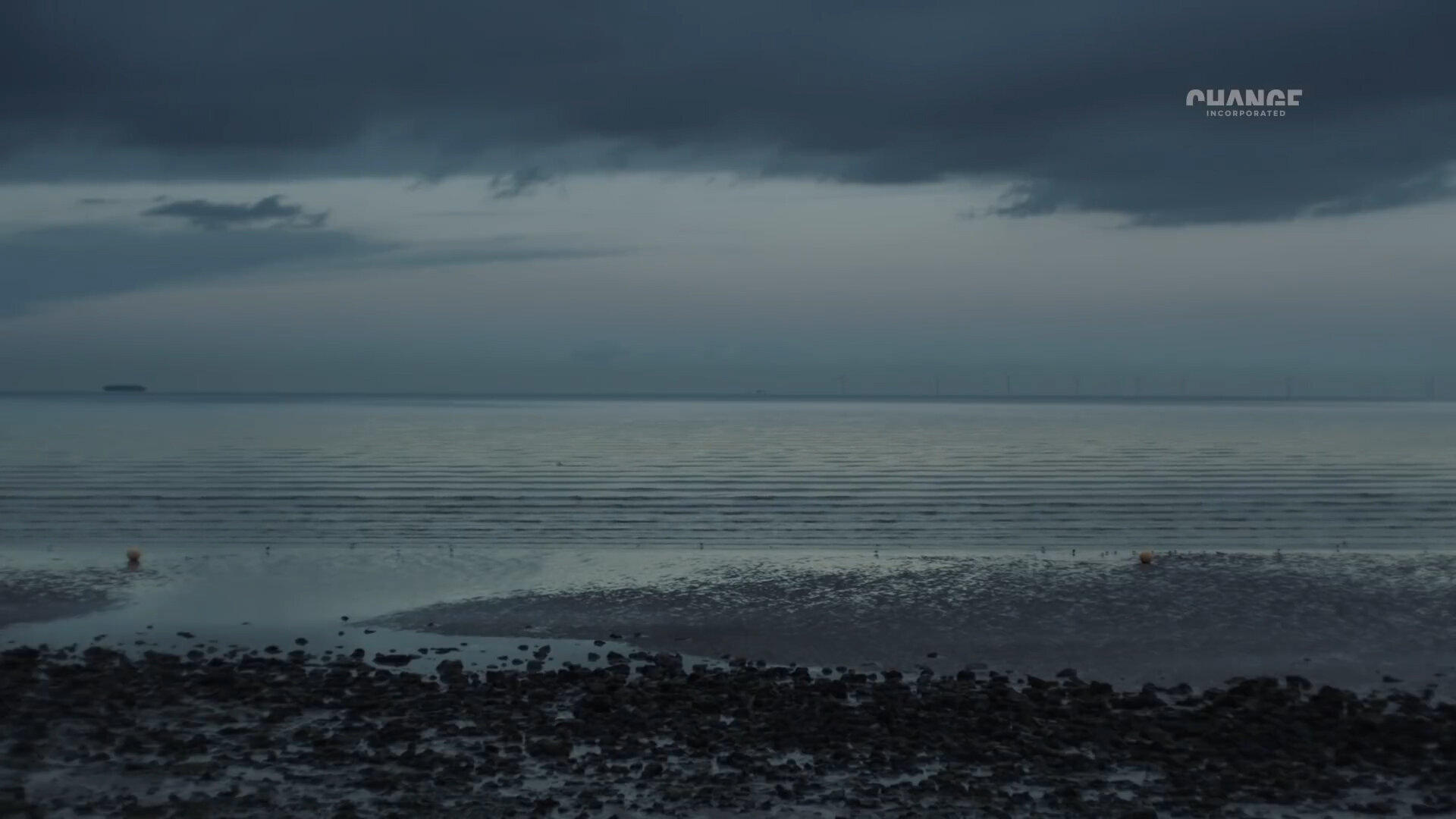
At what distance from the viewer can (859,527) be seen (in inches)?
1425

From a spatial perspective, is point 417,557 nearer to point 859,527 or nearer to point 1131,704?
point 859,527

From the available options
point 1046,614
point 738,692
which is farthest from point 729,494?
point 738,692

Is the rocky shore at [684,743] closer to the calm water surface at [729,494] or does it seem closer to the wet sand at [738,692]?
the wet sand at [738,692]

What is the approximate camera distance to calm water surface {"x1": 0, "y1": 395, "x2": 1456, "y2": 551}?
33969mm

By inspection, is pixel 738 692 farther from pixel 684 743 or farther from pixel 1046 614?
pixel 1046 614

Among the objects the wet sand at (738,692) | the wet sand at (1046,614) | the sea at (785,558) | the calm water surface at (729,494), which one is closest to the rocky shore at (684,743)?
the wet sand at (738,692)

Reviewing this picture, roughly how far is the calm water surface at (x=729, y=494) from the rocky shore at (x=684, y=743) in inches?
614

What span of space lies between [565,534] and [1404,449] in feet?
212

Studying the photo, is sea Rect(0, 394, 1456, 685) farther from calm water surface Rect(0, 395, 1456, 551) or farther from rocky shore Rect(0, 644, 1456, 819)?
rocky shore Rect(0, 644, 1456, 819)

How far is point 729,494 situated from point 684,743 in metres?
33.3

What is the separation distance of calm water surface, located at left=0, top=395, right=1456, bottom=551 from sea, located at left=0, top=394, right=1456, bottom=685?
0.26 metres

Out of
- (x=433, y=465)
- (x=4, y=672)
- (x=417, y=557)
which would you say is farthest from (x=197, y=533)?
(x=433, y=465)

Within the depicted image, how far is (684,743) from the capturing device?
13.7 m

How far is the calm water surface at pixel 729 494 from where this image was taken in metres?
34.0
